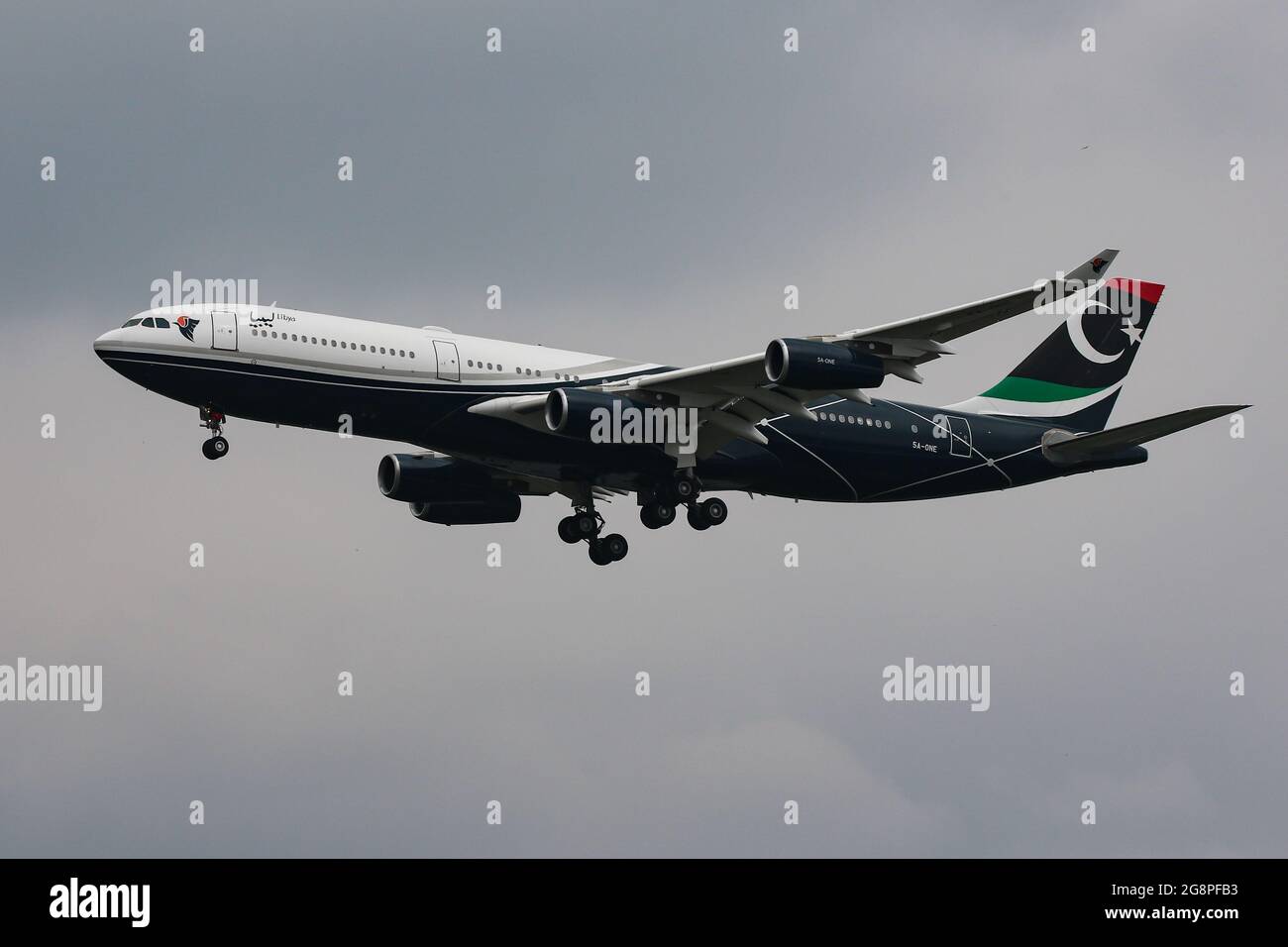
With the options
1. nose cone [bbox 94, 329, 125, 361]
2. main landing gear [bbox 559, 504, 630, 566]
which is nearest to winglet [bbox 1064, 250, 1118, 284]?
main landing gear [bbox 559, 504, 630, 566]

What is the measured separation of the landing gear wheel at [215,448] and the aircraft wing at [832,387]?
35.3ft

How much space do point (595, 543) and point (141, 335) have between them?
618 inches

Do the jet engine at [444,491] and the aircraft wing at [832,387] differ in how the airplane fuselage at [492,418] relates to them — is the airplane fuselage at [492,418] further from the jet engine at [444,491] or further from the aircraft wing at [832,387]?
the jet engine at [444,491]

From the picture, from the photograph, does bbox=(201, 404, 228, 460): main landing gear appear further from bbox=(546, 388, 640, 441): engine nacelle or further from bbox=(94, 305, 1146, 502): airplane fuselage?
bbox=(546, 388, 640, 441): engine nacelle

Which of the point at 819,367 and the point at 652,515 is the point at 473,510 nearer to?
the point at 652,515

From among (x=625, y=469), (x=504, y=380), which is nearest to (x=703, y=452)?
(x=625, y=469)

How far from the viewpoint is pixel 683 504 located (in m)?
54.9

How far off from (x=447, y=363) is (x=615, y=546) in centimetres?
943

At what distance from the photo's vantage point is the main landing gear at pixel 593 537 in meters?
57.4

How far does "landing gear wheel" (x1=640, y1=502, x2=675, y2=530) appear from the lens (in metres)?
54.9

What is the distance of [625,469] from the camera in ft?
177

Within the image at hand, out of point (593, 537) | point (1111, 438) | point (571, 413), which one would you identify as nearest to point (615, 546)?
point (593, 537)

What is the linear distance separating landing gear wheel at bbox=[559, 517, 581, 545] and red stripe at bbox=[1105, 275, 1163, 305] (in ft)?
62.7
